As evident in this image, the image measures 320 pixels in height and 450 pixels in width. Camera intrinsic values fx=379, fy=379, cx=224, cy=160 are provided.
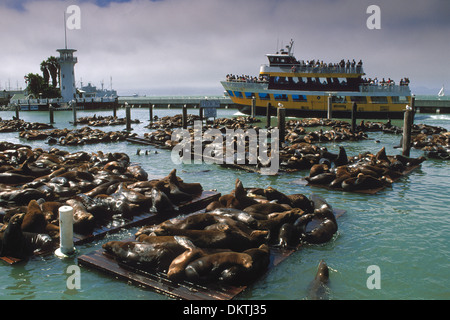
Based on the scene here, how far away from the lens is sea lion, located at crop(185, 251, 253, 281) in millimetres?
4762

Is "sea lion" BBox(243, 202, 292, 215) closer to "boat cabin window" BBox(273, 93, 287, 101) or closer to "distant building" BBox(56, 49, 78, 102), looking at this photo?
"boat cabin window" BBox(273, 93, 287, 101)

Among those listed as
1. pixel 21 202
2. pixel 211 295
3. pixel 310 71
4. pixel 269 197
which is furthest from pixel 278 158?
pixel 310 71

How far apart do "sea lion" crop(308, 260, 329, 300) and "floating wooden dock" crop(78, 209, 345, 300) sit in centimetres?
61

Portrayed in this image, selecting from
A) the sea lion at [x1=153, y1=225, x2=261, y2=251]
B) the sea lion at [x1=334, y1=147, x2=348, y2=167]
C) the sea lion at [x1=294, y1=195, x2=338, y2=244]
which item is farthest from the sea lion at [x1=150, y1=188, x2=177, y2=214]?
the sea lion at [x1=334, y1=147, x2=348, y2=167]

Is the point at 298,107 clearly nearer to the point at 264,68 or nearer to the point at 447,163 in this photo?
the point at 264,68

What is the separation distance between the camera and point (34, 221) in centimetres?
617

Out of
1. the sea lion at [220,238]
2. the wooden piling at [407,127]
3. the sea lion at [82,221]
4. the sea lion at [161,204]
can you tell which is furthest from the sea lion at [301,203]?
the wooden piling at [407,127]

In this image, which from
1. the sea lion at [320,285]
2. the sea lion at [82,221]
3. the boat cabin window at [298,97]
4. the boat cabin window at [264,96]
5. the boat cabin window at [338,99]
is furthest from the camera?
the boat cabin window at [264,96]

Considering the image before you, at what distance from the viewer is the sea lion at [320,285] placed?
16.1 ft

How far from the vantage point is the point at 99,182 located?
8.98 meters

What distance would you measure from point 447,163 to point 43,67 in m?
70.7

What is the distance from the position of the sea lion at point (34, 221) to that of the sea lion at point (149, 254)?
1659 mm

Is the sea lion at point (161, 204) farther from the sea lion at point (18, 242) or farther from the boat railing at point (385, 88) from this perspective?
the boat railing at point (385, 88)

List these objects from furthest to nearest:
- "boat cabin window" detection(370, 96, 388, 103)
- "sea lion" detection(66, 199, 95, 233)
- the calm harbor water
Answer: "boat cabin window" detection(370, 96, 388, 103) → "sea lion" detection(66, 199, 95, 233) → the calm harbor water
